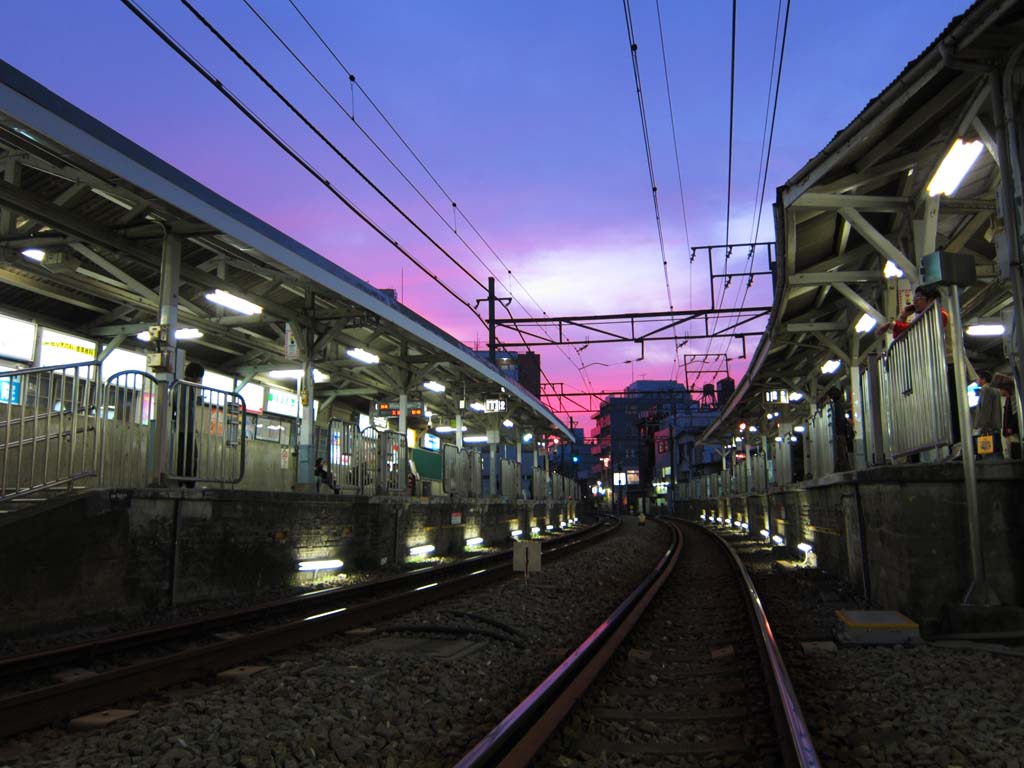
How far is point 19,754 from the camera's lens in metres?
Result: 4.10

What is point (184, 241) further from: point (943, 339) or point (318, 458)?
point (943, 339)

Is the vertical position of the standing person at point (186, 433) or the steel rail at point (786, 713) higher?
the standing person at point (186, 433)

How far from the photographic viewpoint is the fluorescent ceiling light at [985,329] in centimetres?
→ 1462

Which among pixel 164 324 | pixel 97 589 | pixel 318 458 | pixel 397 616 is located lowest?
pixel 397 616

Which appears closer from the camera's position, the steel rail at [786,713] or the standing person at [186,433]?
the steel rail at [786,713]

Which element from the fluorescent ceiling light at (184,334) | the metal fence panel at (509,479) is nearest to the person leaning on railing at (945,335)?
the fluorescent ceiling light at (184,334)

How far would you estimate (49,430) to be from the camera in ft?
25.8

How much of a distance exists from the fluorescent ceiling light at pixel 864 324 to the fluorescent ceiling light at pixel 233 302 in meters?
12.3

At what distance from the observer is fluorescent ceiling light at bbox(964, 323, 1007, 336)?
14.6 m

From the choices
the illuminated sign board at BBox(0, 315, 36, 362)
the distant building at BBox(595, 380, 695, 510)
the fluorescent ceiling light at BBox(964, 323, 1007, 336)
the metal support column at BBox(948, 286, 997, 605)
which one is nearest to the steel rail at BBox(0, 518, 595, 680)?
the metal support column at BBox(948, 286, 997, 605)

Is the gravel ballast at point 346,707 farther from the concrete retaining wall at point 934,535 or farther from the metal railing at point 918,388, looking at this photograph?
the metal railing at point 918,388

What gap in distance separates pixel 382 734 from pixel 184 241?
348 inches

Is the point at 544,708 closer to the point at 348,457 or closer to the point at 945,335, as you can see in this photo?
the point at 945,335

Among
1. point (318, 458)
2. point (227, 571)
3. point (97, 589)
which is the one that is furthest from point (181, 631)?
point (318, 458)
